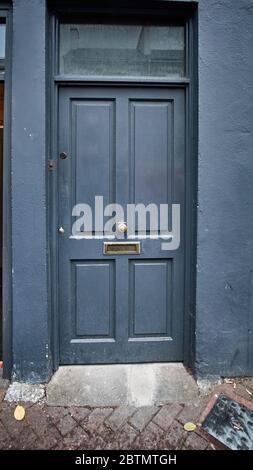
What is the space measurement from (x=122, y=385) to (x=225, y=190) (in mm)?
2028

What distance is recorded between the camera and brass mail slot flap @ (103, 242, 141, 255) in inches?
109

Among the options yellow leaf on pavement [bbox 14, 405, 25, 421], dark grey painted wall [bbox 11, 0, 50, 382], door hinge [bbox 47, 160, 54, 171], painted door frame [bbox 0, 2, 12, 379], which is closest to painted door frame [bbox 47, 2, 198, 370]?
door hinge [bbox 47, 160, 54, 171]

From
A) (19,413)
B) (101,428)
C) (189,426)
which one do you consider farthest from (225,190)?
(19,413)

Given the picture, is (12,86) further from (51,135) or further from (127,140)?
(127,140)

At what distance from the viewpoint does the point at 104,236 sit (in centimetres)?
278

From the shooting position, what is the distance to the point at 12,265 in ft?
8.42

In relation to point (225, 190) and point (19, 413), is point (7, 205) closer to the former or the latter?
point (19, 413)

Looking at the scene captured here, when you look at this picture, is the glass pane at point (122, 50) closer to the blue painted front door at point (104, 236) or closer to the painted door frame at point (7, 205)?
the blue painted front door at point (104, 236)

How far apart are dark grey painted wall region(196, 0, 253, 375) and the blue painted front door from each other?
273 millimetres

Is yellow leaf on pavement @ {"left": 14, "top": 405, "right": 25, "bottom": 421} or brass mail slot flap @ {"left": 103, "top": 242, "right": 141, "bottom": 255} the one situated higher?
brass mail slot flap @ {"left": 103, "top": 242, "right": 141, "bottom": 255}

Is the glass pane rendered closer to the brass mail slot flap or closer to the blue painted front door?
the blue painted front door

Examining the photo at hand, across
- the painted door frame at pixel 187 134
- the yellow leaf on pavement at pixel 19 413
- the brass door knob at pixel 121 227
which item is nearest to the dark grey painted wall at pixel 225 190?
the painted door frame at pixel 187 134

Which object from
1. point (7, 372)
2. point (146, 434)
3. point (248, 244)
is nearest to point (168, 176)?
point (248, 244)

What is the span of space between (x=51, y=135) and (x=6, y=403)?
2414 mm
